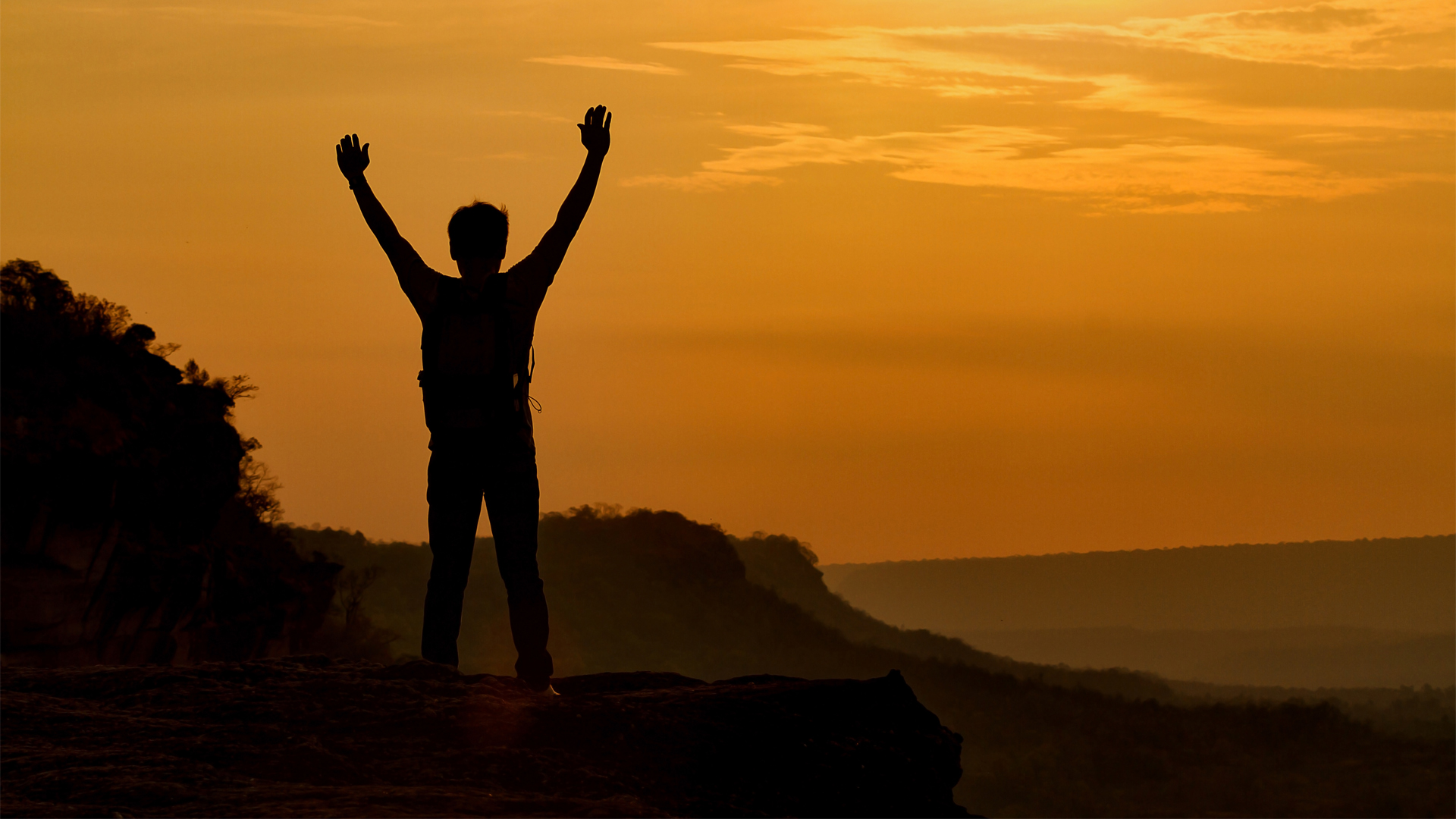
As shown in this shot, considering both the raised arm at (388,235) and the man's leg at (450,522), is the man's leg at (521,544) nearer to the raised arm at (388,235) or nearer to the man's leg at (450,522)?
the man's leg at (450,522)

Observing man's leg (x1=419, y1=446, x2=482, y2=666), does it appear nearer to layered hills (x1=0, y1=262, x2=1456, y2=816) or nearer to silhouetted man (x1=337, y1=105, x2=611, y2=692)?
silhouetted man (x1=337, y1=105, x2=611, y2=692)

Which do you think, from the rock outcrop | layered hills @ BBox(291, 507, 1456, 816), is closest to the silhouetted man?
the rock outcrop

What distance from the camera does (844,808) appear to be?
664 cm

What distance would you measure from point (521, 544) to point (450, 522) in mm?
441

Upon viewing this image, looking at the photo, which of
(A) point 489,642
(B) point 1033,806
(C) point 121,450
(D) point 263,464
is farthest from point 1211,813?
(C) point 121,450

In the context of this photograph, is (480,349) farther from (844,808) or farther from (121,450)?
(121,450)

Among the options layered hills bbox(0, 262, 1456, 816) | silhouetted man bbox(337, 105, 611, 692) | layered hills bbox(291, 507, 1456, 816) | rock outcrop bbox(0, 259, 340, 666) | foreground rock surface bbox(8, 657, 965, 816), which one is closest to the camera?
foreground rock surface bbox(8, 657, 965, 816)

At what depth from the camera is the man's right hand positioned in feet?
26.0

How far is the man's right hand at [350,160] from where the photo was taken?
7.93 meters

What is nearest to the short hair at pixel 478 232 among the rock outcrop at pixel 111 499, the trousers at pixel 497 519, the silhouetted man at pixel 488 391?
the silhouetted man at pixel 488 391

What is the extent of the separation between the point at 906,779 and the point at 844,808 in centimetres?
65

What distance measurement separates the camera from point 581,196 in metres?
7.53

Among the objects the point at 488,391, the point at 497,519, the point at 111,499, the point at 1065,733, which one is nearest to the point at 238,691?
the point at 497,519

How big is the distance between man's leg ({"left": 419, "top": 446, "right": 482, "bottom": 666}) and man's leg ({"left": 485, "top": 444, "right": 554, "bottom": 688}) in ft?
0.36
